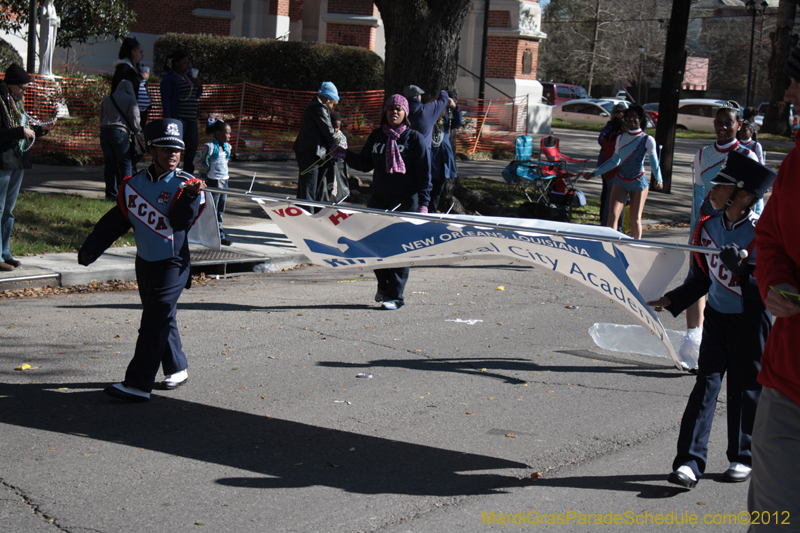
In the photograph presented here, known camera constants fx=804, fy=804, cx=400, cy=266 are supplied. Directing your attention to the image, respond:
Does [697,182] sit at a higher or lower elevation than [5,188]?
higher

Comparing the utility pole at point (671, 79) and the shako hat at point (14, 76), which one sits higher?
the utility pole at point (671, 79)

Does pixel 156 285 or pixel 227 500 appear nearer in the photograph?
pixel 227 500

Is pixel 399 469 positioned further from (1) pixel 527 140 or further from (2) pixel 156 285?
(1) pixel 527 140

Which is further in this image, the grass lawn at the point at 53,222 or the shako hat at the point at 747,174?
the grass lawn at the point at 53,222

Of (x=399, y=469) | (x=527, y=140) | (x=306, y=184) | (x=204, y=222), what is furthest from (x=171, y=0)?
(x=399, y=469)

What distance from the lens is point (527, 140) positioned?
15.4m

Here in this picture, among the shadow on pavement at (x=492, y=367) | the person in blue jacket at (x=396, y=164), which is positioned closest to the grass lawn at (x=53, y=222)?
the person in blue jacket at (x=396, y=164)

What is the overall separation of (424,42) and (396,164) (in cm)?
602

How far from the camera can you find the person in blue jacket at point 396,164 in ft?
25.7

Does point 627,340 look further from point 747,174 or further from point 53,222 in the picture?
point 53,222

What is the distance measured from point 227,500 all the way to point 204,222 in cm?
224

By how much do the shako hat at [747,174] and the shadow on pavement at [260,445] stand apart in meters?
1.93

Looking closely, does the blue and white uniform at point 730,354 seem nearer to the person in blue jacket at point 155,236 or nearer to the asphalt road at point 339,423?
the asphalt road at point 339,423

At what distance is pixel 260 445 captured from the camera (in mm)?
4680
